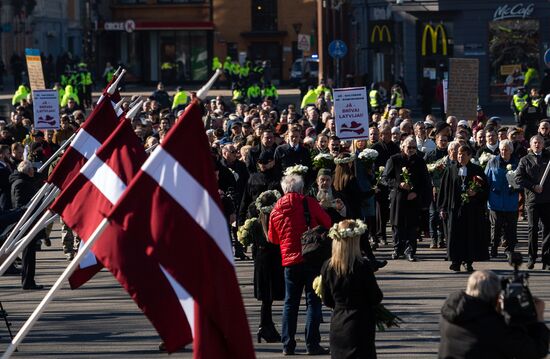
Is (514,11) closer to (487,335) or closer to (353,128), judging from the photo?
(353,128)

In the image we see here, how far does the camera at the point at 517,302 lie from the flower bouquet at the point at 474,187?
10.3m

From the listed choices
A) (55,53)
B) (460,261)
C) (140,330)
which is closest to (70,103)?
(460,261)

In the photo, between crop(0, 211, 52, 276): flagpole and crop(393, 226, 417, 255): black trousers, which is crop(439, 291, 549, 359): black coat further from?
crop(393, 226, 417, 255): black trousers

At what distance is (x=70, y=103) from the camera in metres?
38.1

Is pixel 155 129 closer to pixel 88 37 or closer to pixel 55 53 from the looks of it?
pixel 88 37

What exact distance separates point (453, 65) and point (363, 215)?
25.3 feet

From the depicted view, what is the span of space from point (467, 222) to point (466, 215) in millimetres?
95

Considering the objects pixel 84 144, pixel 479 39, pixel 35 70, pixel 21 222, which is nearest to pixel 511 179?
pixel 84 144

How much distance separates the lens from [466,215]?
1880 centimetres

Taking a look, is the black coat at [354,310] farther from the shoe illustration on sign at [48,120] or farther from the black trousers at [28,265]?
the shoe illustration on sign at [48,120]

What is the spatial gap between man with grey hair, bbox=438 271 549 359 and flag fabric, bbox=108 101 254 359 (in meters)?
1.38

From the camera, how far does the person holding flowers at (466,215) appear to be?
18.7 m

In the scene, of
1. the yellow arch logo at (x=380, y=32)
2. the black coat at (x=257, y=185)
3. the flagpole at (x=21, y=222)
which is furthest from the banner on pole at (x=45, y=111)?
the yellow arch logo at (x=380, y=32)

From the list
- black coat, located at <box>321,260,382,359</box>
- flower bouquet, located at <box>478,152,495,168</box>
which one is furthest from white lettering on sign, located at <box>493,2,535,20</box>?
black coat, located at <box>321,260,382,359</box>
